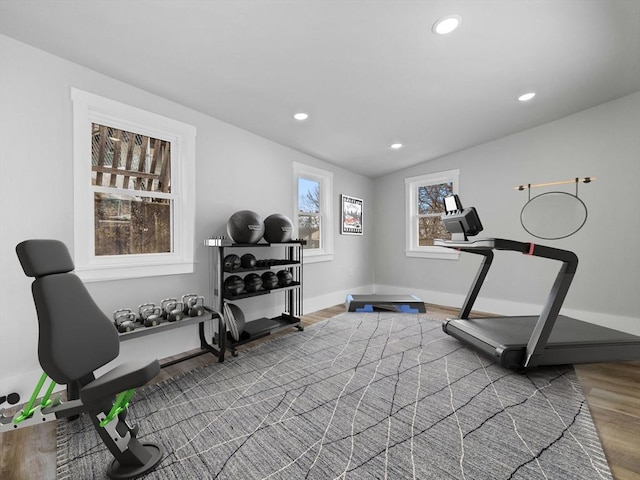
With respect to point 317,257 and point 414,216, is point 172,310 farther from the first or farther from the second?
point 414,216

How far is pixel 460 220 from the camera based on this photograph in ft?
8.58

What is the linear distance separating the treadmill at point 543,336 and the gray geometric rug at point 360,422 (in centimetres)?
17

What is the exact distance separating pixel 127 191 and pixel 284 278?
6.12 ft

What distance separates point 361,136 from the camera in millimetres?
3922

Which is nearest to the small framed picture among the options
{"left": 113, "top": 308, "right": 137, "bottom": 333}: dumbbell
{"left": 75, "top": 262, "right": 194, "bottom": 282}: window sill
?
{"left": 75, "top": 262, "right": 194, "bottom": 282}: window sill

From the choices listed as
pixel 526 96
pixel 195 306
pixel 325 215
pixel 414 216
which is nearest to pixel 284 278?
pixel 195 306

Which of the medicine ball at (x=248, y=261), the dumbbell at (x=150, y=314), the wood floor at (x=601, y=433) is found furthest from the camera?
the medicine ball at (x=248, y=261)

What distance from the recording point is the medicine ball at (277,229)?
324 cm

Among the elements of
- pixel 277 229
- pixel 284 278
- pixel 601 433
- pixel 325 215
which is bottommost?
pixel 601 433

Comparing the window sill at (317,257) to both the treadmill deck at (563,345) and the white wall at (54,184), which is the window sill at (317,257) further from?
the treadmill deck at (563,345)

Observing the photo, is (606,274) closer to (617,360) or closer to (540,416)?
(617,360)

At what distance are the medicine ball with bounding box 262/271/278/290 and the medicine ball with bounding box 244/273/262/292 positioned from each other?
0.14 m

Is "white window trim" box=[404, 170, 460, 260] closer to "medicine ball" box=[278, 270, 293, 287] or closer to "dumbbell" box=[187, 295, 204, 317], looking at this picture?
"medicine ball" box=[278, 270, 293, 287]

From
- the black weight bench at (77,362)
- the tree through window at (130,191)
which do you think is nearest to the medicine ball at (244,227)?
the tree through window at (130,191)
